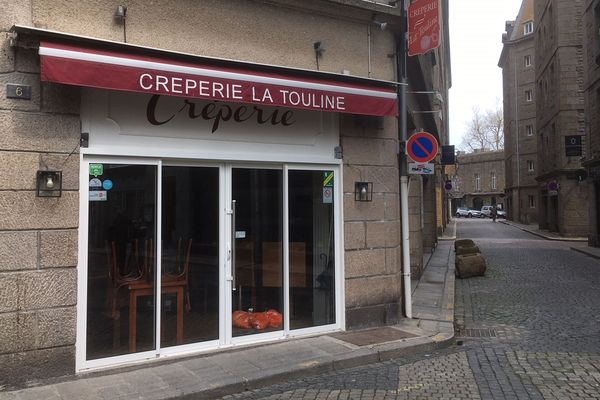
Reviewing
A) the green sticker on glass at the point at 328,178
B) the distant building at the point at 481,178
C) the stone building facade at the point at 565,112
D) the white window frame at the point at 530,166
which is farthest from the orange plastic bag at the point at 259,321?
the distant building at the point at 481,178

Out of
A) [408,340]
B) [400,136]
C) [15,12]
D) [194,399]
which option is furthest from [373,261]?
[15,12]

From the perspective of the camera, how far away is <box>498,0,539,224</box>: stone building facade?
166 feet

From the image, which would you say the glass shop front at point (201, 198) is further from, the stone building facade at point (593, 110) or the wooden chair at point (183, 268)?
the stone building facade at point (593, 110)

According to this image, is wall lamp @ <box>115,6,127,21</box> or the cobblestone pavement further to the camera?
wall lamp @ <box>115,6,127,21</box>

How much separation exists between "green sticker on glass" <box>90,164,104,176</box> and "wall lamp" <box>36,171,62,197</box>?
1.28 feet

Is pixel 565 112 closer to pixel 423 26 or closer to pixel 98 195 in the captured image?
pixel 423 26

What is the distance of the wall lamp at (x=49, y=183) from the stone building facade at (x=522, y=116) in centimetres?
4936

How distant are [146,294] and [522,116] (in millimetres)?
53245

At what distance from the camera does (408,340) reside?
692 centimetres

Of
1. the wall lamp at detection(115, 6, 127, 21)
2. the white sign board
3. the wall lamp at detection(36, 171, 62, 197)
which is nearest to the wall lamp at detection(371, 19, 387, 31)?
the white sign board

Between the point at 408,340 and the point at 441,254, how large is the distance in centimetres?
1358

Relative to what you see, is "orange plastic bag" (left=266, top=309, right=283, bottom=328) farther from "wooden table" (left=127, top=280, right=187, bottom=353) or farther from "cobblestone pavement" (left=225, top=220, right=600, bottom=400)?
"cobblestone pavement" (left=225, top=220, right=600, bottom=400)

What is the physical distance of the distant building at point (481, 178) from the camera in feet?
263

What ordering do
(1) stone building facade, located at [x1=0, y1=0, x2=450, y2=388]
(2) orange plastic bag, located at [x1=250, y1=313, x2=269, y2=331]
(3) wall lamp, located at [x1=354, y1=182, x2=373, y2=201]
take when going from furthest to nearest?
(3) wall lamp, located at [x1=354, y1=182, x2=373, y2=201]
(2) orange plastic bag, located at [x1=250, y1=313, x2=269, y2=331]
(1) stone building facade, located at [x1=0, y1=0, x2=450, y2=388]
